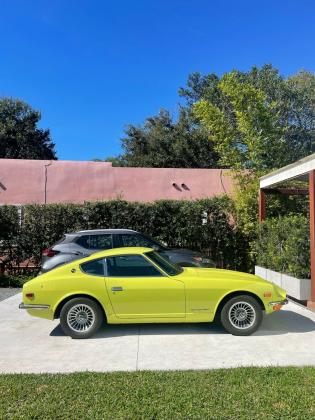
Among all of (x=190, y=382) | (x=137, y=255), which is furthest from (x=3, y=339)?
(x=190, y=382)

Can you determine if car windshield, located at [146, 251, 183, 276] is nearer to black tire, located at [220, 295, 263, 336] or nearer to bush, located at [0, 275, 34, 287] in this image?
black tire, located at [220, 295, 263, 336]

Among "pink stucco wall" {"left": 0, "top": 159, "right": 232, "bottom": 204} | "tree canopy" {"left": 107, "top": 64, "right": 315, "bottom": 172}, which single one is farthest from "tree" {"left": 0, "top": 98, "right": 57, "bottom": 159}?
"pink stucco wall" {"left": 0, "top": 159, "right": 232, "bottom": 204}

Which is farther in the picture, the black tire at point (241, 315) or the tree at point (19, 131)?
the tree at point (19, 131)

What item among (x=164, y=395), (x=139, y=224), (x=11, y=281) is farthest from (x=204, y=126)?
(x=164, y=395)

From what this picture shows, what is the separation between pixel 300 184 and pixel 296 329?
7.96m

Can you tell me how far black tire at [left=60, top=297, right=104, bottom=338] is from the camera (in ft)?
21.3

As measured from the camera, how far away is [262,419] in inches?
147

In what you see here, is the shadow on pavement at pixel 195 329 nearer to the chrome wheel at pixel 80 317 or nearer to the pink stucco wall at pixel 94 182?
the chrome wheel at pixel 80 317

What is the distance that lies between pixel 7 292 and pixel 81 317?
5.32 metres

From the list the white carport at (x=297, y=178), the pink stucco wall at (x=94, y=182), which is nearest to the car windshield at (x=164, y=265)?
the white carport at (x=297, y=178)

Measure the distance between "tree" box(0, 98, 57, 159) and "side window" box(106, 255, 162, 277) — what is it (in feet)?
90.3

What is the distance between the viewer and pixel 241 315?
21.4 ft

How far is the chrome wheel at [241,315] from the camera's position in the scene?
6.50 m

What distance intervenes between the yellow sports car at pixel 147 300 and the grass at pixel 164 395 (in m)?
1.59
